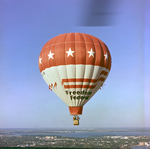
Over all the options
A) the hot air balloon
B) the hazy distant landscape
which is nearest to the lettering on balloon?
the hot air balloon

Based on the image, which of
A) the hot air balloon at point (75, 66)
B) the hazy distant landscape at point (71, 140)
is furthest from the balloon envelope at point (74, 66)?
the hazy distant landscape at point (71, 140)

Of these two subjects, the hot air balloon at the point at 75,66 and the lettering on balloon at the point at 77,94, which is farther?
the lettering on balloon at the point at 77,94

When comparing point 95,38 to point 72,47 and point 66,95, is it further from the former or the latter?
point 66,95

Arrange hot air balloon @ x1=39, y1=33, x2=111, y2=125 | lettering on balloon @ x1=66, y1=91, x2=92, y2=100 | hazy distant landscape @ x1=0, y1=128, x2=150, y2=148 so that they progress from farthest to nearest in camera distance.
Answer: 1. hazy distant landscape @ x1=0, y1=128, x2=150, y2=148
2. lettering on balloon @ x1=66, y1=91, x2=92, y2=100
3. hot air balloon @ x1=39, y1=33, x2=111, y2=125

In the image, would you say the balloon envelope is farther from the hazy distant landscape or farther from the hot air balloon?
the hazy distant landscape

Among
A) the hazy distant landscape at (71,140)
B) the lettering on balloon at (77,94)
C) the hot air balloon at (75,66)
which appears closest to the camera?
the hot air balloon at (75,66)

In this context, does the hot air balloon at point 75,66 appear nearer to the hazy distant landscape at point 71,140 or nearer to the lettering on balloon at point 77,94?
the lettering on balloon at point 77,94

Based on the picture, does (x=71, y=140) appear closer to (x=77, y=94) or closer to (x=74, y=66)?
(x=77, y=94)

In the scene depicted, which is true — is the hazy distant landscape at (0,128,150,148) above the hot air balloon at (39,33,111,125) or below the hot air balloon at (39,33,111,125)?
below
